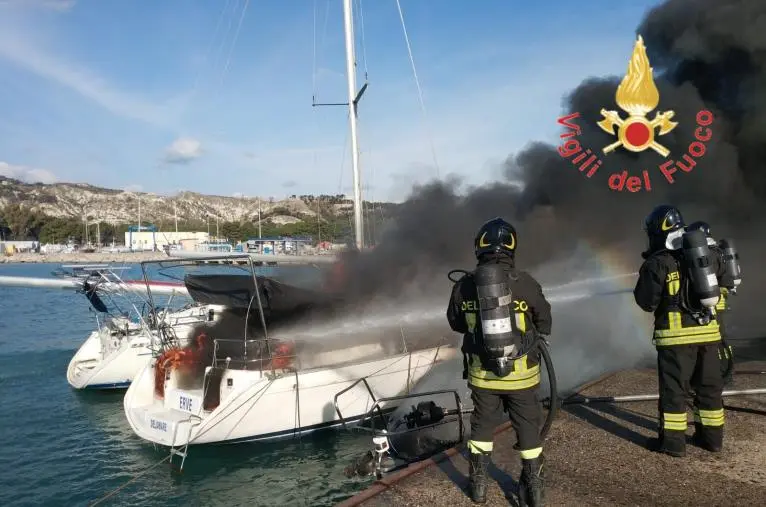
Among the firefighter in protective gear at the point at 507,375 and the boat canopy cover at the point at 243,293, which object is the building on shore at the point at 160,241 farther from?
the firefighter in protective gear at the point at 507,375

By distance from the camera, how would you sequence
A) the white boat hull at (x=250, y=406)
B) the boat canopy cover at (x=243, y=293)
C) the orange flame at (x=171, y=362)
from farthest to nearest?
the orange flame at (x=171, y=362) → the boat canopy cover at (x=243, y=293) → the white boat hull at (x=250, y=406)

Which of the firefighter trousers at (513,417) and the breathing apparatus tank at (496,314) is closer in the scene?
the breathing apparatus tank at (496,314)

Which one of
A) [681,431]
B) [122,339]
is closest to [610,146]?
[681,431]

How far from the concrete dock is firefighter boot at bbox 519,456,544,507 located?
0.22m

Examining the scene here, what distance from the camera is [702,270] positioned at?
416 centimetres

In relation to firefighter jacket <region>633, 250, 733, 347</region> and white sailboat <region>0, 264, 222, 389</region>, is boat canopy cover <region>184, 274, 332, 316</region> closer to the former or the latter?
white sailboat <region>0, 264, 222, 389</region>

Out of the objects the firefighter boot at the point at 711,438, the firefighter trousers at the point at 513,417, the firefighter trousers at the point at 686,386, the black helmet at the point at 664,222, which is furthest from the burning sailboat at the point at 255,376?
the black helmet at the point at 664,222

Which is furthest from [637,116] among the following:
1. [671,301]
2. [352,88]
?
[671,301]

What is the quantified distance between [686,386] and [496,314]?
6.93 ft

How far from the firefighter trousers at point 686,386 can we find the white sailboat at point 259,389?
4456mm

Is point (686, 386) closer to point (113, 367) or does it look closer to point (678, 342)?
point (678, 342)

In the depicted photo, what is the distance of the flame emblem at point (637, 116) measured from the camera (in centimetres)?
1224

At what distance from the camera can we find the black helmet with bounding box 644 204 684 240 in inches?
177

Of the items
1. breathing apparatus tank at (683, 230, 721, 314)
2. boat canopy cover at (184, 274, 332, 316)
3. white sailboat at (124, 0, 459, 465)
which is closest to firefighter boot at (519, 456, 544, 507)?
breathing apparatus tank at (683, 230, 721, 314)
